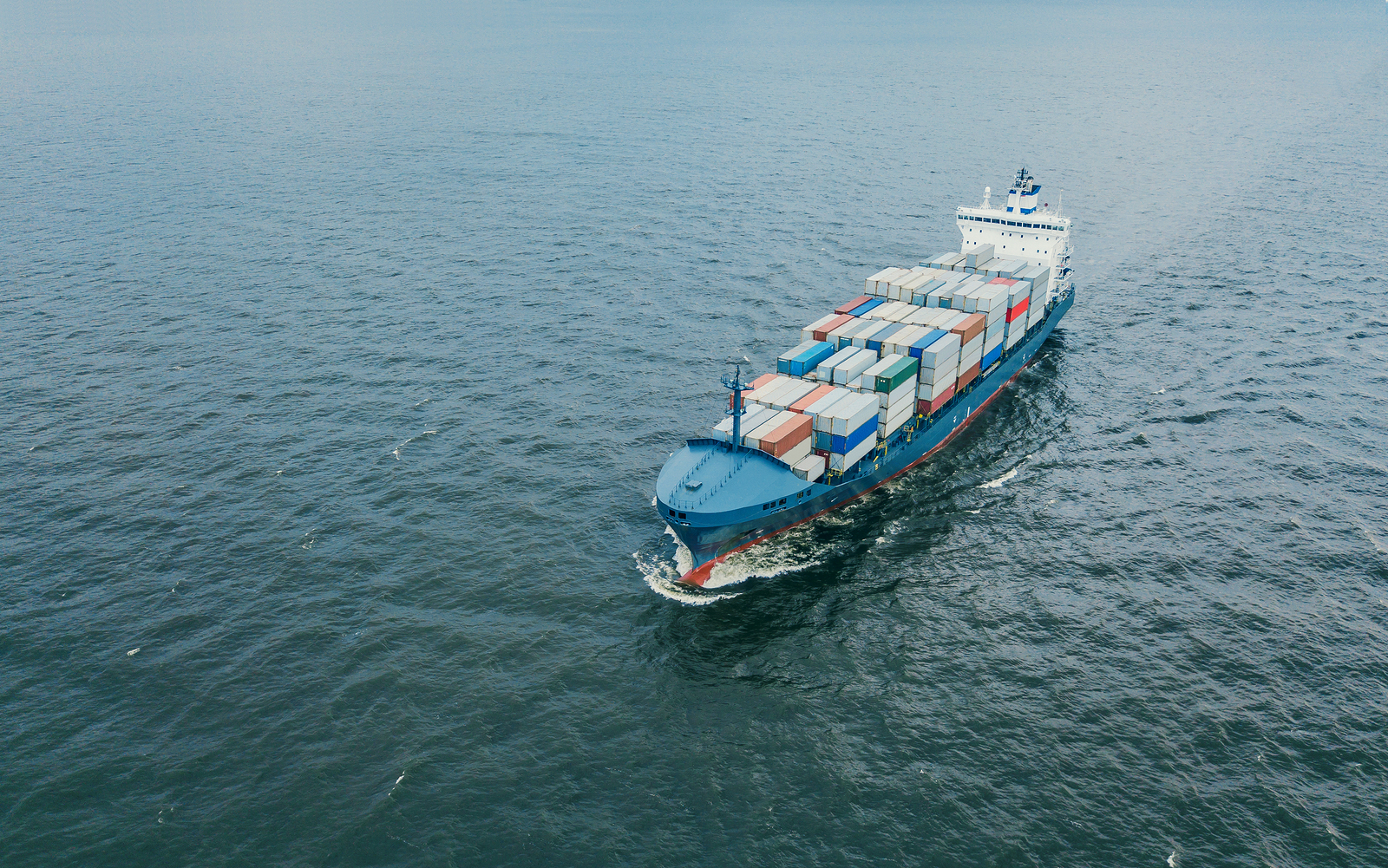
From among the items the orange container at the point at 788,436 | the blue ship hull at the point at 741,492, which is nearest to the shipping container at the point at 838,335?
the blue ship hull at the point at 741,492

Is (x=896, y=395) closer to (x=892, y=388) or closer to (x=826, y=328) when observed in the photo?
(x=892, y=388)

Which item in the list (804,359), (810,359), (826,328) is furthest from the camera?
(826,328)

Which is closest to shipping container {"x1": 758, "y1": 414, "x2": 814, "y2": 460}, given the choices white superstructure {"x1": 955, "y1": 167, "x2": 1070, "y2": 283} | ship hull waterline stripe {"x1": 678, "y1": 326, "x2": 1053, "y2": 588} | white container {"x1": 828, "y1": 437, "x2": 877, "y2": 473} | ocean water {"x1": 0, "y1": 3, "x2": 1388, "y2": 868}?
white container {"x1": 828, "y1": 437, "x2": 877, "y2": 473}

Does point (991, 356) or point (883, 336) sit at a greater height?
point (883, 336)

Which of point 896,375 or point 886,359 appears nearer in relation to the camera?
point 896,375

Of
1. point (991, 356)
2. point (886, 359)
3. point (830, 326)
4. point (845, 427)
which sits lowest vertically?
point (991, 356)

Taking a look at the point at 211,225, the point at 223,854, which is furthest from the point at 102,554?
the point at 211,225

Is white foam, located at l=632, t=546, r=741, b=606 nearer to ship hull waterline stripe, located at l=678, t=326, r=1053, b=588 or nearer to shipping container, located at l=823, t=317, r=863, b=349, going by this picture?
ship hull waterline stripe, located at l=678, t=326, r=1053, b=588

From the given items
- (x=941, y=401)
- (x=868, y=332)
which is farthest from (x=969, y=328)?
(x=868, y=332)
